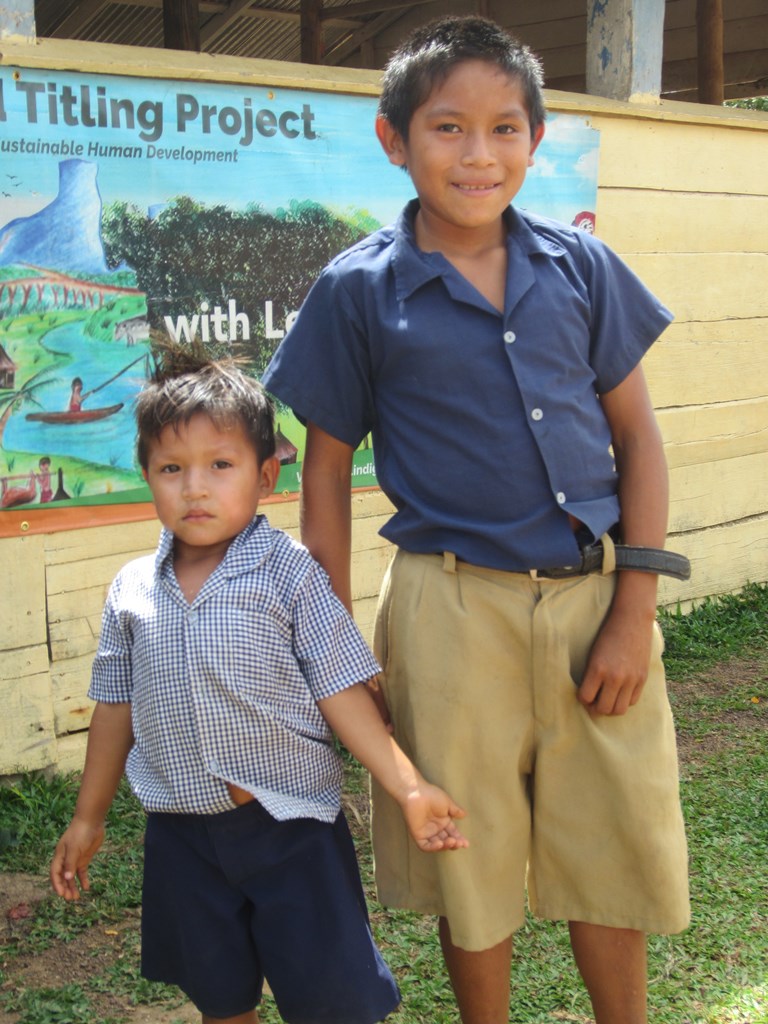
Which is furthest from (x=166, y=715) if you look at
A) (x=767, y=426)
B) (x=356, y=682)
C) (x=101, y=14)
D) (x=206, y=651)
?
(x=101, y=14)

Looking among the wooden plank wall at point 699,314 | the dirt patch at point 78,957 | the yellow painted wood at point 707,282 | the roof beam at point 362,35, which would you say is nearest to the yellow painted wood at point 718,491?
the wooden plank wall at point 699,314

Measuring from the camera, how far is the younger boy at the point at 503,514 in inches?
75.3

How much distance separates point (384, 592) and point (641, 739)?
1.61ft

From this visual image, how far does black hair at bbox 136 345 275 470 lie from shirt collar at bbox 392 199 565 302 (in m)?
0.29

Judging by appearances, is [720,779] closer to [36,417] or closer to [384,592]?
[384,592]

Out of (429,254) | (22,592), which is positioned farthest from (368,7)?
(429,254)

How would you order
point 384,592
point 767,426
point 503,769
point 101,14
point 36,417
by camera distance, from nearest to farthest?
1. point 503,769
2. point 384,592
3. point 36,417
4. point 767,426
5. point 101,14

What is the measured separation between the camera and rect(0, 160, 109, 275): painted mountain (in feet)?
10.4

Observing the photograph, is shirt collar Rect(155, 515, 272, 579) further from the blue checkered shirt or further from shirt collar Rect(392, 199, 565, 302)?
shirt collar Rect(392, 199, 565, 302)

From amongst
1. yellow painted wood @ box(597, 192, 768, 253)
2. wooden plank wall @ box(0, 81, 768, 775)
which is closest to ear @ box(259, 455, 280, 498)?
wooden plank wall @ box(0, 81, 768, 775)

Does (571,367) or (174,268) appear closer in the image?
(571,367)

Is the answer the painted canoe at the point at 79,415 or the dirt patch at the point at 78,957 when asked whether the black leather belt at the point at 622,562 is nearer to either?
the dirt patch at the point at 78,957

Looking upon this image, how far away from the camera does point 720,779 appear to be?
3738 mm

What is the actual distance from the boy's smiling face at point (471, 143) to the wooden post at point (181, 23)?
168 inches
